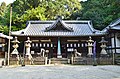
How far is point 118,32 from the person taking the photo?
68.9 feet

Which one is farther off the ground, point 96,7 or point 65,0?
point 65,0

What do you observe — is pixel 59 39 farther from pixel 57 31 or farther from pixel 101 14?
pixel 101 14

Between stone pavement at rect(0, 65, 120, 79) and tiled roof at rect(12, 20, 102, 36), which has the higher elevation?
tiled roof at rect(12, 20, 102, 36)

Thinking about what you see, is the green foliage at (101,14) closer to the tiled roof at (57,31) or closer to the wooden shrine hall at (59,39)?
the tiled roof at (57,31)

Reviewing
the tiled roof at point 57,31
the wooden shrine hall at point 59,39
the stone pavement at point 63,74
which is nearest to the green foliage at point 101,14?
the tiled roof at point 57,31

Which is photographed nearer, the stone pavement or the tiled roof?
the stone pavement

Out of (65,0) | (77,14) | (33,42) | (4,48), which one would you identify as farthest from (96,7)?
(4,48)

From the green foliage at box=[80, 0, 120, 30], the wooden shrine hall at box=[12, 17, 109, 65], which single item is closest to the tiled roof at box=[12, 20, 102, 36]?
the wooden shrine hall at box=[12, 17, 109, 65]

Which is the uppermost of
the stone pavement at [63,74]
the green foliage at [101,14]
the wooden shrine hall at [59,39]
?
the green foliage at [101,14]

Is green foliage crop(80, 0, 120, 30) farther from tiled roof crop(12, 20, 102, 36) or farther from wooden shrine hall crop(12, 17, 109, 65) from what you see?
wooden shrine hall crop(12, 17, 109, 65)

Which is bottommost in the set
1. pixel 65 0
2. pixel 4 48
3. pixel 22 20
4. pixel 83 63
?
pixel 83 63

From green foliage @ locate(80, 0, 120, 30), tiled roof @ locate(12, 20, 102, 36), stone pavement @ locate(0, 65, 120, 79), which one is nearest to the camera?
stone pavement @ locate(0, 65, 120, 79)

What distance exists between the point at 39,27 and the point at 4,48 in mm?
5588

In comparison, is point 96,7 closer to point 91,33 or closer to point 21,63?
point 91,33
